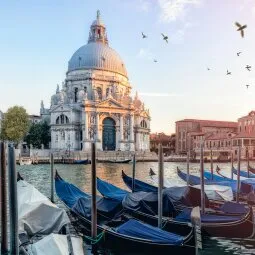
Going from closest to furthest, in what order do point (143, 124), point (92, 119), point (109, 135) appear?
1. point (92, 119)
2. point (109, 135)
3. point (143, 124)

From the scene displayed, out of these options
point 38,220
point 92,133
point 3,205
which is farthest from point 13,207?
point 92,133

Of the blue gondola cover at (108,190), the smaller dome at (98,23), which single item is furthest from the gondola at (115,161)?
the blue gondola cover at (108,190)

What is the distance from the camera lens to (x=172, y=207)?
8.80m

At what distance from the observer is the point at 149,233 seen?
659cm

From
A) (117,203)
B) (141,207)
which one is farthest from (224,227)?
(117,203)

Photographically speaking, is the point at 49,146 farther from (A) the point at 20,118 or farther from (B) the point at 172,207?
(B) the point at 172,207

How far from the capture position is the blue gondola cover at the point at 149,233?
6.27 m

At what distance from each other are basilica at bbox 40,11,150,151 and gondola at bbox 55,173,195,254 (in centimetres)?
3471

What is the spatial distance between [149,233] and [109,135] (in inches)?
1587

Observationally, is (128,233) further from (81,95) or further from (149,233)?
(81,95)

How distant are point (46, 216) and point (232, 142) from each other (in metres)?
45.8

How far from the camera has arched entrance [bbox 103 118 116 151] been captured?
46.5m

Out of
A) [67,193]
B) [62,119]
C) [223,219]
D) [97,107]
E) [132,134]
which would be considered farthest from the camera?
[132,134]

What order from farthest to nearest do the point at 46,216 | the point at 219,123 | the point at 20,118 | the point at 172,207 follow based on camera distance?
the point at 219,123 → the point at 20,118 → the point at 172,207 → the point at 46,216
